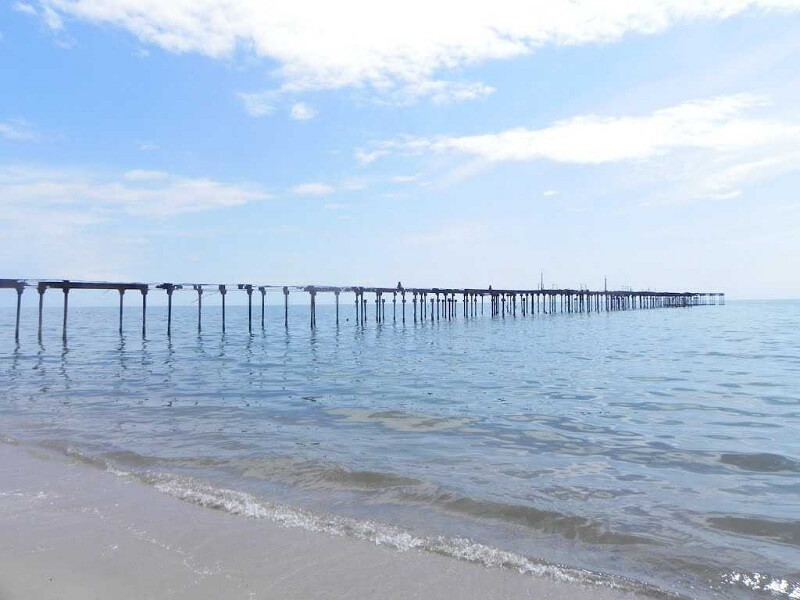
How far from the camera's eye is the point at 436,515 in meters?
5.96

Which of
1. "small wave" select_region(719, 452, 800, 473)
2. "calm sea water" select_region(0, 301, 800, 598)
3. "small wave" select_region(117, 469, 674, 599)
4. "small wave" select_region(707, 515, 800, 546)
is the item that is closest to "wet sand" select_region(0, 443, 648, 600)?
"small wave" select_region(117, 469, 674, 599)

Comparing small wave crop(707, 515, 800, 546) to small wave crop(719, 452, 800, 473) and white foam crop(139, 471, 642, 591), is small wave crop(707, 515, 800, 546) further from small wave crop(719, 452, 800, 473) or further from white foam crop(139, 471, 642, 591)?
small wave crop(719, 452, 800, 473)

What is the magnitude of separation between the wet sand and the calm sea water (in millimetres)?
356

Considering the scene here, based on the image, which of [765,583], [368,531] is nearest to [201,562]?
[368,531]

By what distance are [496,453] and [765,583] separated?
433 centimetres

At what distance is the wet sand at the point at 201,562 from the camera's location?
13.3 ft

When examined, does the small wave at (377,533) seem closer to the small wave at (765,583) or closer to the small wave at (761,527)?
the small wave at (765,583)

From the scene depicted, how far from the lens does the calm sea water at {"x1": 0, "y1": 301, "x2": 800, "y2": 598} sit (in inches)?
204

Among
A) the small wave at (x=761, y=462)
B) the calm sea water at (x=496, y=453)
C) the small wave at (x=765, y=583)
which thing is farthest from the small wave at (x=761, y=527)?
the small wave at (x=761, y=462)

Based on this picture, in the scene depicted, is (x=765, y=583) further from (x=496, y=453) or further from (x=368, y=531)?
(x=496, y=453)

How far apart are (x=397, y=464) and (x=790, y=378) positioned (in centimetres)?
1463

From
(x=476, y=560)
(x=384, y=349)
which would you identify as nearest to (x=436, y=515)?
(x=476, y=560)

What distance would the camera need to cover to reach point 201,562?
14.7 ft

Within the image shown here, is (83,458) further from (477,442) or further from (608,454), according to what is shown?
(608,454)
